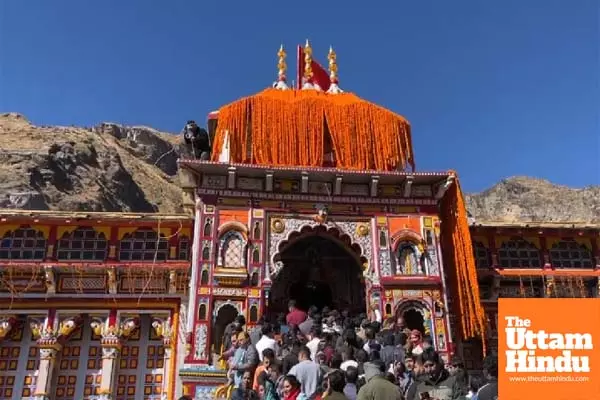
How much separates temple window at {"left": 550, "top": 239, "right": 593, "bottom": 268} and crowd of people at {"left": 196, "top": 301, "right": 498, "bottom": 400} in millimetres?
8536

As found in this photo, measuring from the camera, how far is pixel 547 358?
416cm

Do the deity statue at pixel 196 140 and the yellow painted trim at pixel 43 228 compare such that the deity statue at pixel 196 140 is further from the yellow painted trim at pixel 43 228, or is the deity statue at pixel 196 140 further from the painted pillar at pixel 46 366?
the painted pillar at pixel 46 366

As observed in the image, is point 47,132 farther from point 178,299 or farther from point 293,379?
point 293,379

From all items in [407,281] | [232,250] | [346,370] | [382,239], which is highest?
[382,239]

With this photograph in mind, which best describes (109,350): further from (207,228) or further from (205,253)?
(207,228)

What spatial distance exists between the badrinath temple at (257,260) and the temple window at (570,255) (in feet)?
0.40

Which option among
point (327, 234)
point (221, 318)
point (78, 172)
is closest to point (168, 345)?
point (221, 318)

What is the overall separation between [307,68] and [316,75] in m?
0.44

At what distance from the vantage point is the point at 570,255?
1723 centimetres

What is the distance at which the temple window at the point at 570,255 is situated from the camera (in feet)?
56.1

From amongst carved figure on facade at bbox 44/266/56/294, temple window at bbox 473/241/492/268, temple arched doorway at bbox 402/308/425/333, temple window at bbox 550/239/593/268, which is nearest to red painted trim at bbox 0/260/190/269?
carved figure on facade at bbox 44/266/56/294

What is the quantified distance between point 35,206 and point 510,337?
26.0m

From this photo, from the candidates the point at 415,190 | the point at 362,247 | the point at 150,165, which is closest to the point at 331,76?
the point at 415,190

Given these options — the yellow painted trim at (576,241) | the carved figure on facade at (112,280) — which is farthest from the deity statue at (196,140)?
the yellow painted trim at (576,241)
